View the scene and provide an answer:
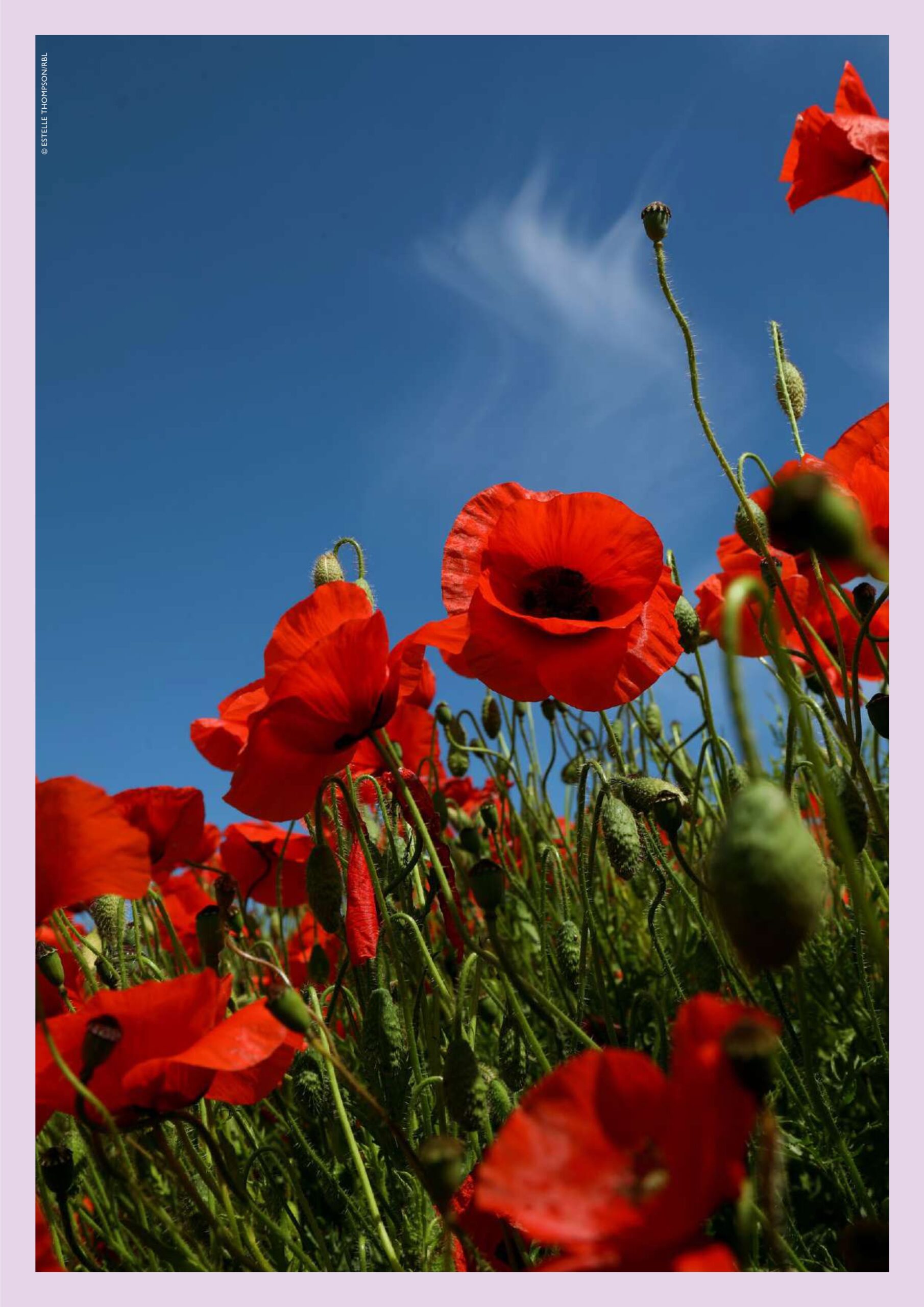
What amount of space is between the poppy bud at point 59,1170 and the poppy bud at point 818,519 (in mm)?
971

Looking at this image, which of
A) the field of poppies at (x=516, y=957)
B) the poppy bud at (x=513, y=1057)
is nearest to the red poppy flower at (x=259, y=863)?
the field of poppies at (x=516, y=957)

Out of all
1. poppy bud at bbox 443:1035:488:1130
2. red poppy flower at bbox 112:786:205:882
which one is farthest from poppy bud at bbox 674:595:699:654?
red poppy flower at bbox 112:786:205:882

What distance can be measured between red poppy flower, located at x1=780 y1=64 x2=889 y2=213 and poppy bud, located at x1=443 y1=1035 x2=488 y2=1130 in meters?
1.37

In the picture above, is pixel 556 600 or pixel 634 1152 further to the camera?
pixel 556 600

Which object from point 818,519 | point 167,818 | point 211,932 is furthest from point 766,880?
point 167,818

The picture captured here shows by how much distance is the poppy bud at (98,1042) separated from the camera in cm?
88

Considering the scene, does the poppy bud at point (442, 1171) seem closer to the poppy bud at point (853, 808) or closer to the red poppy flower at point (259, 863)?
the poppy bud at point (853, 808)

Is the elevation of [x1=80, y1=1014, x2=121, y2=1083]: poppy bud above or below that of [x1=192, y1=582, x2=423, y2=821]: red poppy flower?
below

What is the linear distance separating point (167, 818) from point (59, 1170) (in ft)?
2.52

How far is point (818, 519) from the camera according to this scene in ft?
1.93

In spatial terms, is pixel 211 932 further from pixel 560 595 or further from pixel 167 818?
pixel 560 595

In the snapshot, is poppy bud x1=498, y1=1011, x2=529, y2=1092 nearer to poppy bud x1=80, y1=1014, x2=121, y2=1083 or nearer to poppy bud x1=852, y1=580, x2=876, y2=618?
poppy bud x1=80, y1=1014, x2=121, y2=1083

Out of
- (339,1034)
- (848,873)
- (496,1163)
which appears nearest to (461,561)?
(848,873)

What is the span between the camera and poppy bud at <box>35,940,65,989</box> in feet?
4.30
